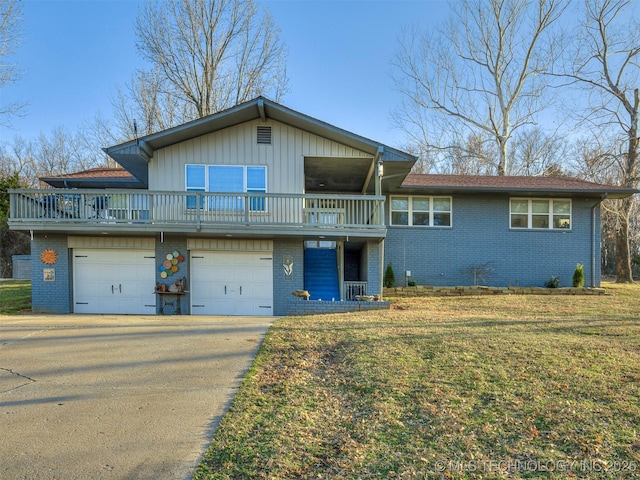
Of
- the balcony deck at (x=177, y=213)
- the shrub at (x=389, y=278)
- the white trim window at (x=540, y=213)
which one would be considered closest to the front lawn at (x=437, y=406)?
the balcony deck at (x=177, y=213)

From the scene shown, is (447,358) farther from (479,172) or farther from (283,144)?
(479,172)

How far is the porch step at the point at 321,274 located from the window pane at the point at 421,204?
3827 millimetres

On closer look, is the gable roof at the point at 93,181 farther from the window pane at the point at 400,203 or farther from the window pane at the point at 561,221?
the window pane at the point at 561,221

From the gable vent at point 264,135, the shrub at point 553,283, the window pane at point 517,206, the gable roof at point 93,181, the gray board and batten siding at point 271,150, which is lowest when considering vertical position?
the shrub at point 553,283

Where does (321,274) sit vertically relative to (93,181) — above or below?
below

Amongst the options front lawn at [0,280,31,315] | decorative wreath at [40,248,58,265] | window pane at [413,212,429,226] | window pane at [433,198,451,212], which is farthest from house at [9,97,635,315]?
window pane at [433,198,451,212]

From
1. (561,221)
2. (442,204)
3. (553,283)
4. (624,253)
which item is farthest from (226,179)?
(624,253)

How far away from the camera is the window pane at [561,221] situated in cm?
1528

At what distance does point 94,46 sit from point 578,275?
24.1 metres

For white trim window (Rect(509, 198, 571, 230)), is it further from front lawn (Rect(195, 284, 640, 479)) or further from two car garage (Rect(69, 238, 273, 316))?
two car garage (Rect(69, 238, 273, 316))

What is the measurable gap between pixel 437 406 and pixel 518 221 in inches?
530

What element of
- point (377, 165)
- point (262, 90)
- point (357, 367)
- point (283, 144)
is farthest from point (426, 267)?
point (262, 90)

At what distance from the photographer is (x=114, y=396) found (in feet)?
14.7

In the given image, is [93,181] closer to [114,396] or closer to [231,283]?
[231,283]
